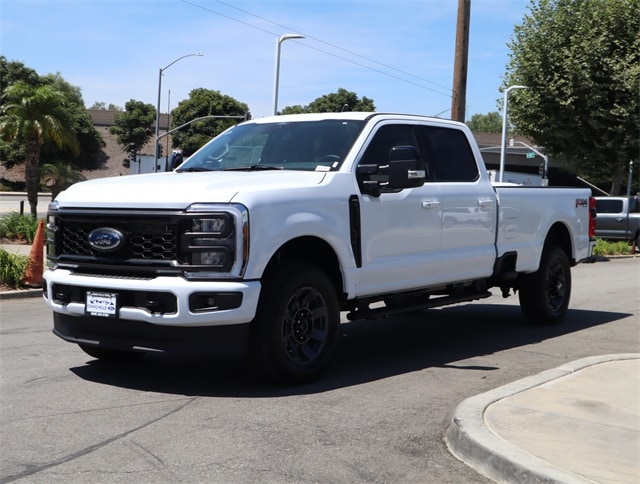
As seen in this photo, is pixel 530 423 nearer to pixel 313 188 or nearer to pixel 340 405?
pixel 340 405

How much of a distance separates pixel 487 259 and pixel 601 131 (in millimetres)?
27687

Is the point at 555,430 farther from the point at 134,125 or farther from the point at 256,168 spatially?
the point at 134,125

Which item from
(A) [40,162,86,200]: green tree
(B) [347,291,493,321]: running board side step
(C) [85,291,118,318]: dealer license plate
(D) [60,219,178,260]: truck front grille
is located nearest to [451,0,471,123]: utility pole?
(B) [347,291,493,321]: running board side step

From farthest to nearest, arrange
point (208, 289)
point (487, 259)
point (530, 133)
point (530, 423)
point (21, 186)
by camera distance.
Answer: point (21, 186)
point (530, 133)
point (487, 259)
point (208, 289)
point (530, 423)

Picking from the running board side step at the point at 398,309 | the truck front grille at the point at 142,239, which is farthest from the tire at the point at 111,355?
the running board side step at the point at 398,309

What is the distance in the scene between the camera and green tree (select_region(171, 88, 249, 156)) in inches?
3265

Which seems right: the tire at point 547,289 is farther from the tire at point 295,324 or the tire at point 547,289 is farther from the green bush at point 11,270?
the green bush at point 11,270

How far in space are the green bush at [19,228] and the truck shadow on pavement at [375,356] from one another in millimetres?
11363

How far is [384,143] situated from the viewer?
309 inches

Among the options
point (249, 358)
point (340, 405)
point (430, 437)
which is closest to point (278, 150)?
point (249, 358)

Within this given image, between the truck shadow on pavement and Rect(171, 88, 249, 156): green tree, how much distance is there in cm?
7268

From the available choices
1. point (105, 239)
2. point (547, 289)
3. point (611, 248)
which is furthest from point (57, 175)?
point (105, 239)

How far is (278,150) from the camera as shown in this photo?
7.81 metres

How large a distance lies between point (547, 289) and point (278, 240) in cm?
482
